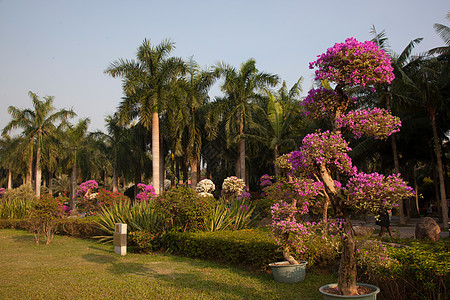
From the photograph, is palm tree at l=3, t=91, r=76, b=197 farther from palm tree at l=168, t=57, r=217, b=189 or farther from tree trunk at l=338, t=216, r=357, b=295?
tree trunk at l=338, t=216, r=357, b=295

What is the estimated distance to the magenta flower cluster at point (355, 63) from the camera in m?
5.24

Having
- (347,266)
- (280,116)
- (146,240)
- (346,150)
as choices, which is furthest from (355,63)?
(280,116)

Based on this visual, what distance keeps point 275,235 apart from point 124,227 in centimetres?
664

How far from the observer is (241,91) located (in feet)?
84.1

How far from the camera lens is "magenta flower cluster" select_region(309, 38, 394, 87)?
5238 millimetres

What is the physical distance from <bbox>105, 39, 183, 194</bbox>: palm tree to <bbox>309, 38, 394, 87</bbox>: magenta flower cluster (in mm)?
17749

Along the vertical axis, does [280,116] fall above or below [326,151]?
above

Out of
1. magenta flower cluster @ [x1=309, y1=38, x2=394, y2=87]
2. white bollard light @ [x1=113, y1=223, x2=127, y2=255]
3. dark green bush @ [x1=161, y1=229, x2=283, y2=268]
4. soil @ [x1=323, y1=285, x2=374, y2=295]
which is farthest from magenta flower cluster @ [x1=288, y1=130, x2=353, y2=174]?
white bollard light @ [x1=113, y1=223, x2=127, y2=255]

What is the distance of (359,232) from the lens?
12172 mm

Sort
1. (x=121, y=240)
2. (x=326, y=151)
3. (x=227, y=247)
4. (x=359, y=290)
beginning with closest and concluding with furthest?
(x=326, y=151)
(x=359, y=290)
(x=227, y=247)
(x=121, y=240)

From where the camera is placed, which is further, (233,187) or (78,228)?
(233,187)

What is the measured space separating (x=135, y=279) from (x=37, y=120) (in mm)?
30494

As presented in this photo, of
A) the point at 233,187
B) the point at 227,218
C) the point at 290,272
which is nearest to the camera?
the point at 290,272

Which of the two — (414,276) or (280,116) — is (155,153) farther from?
(414,276)
